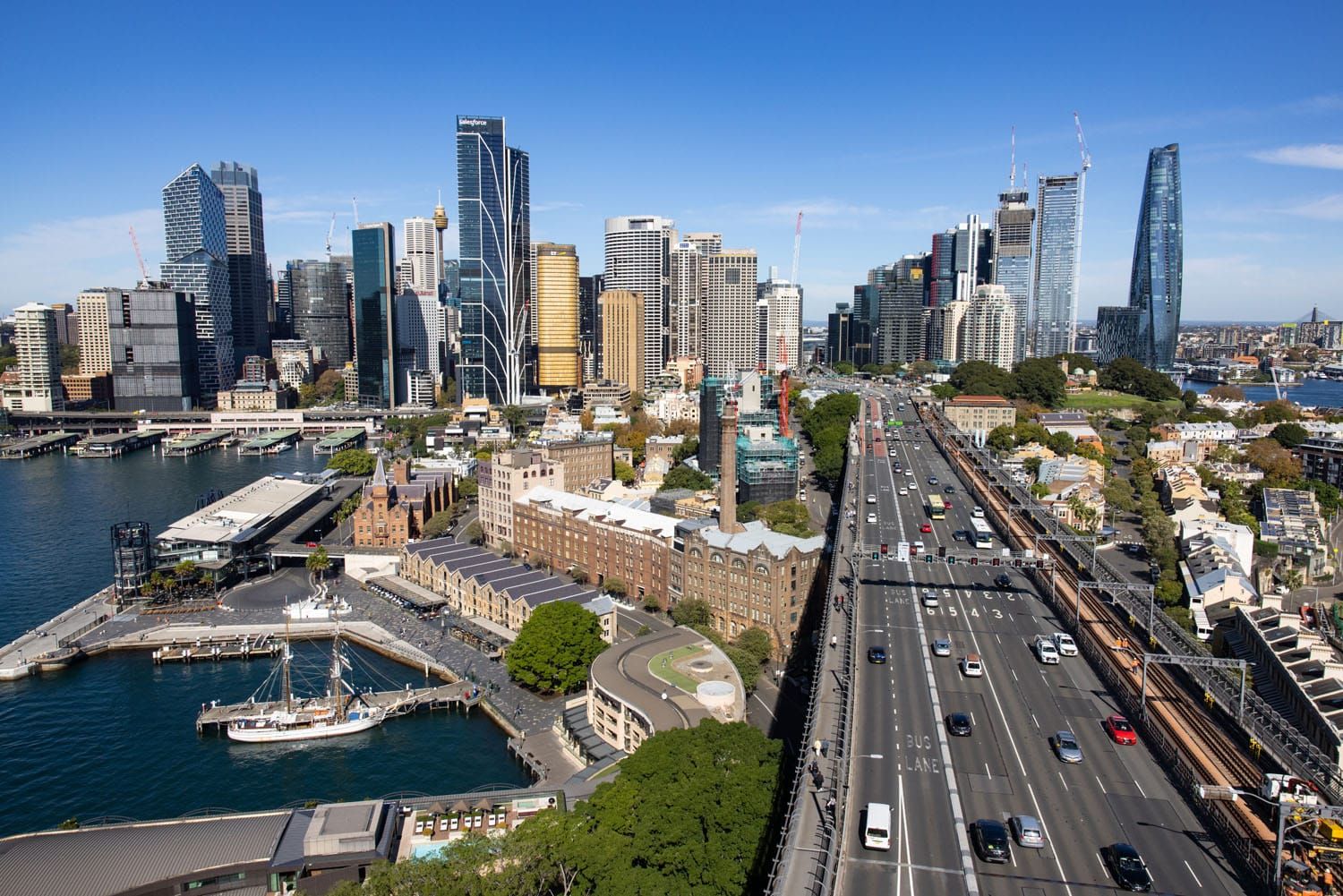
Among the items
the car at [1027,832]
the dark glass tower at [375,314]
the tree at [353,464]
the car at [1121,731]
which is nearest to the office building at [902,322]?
the dark glass tower at [375,314]

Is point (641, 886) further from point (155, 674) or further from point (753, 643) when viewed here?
point (155, 674)

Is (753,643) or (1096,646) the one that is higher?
(1096,646)

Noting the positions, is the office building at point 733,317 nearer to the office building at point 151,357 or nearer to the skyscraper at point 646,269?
the skyscraper at point 646,269

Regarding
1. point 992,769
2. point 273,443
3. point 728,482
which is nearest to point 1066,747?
point 992,769

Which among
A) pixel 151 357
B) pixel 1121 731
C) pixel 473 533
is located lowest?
pixel 473 533

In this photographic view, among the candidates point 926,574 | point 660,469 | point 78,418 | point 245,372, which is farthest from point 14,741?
point 245,372

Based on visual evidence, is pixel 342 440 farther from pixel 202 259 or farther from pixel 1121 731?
pixel 1121 731
